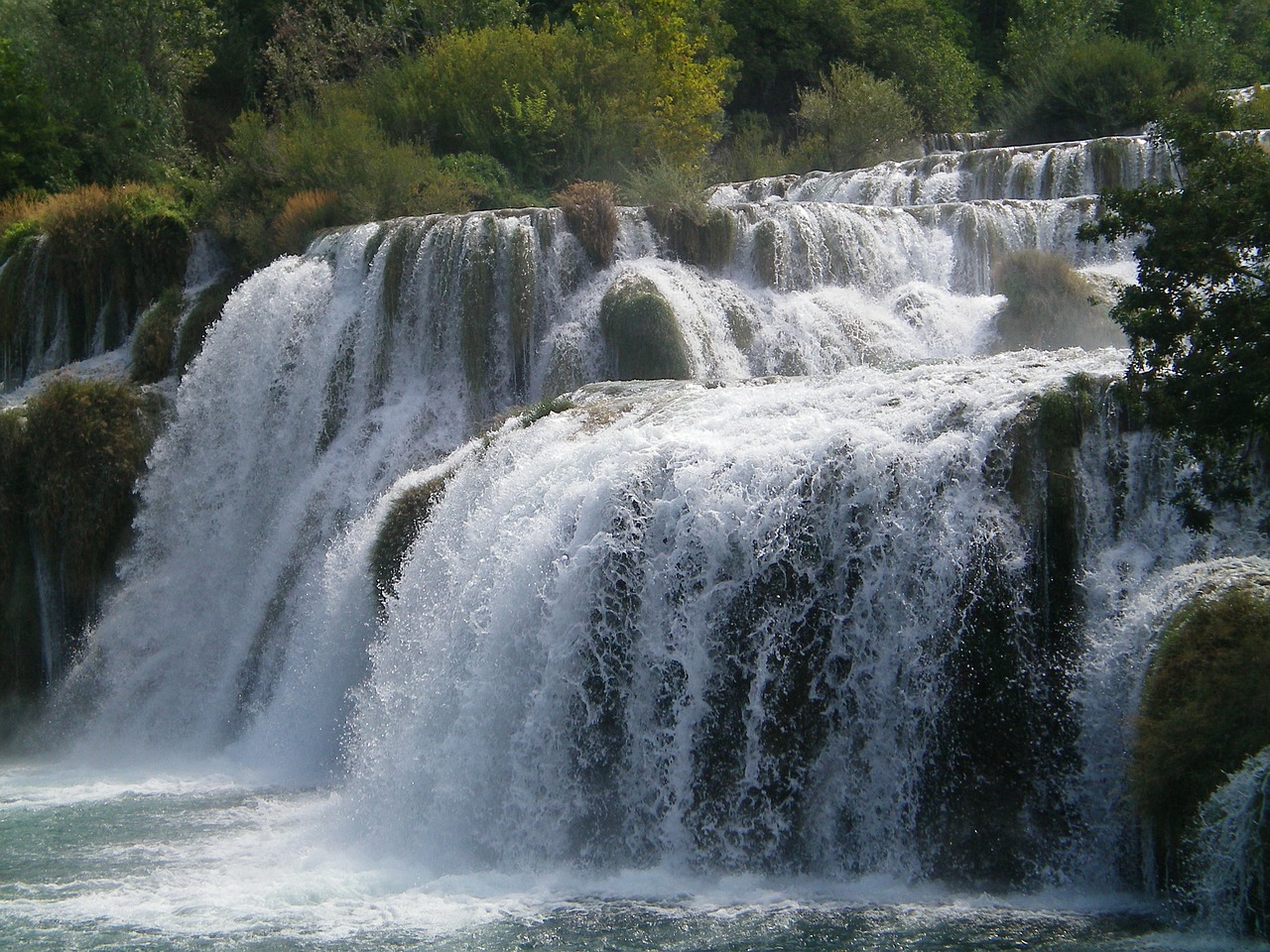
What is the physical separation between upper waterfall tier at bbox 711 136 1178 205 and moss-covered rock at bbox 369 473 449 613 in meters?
7.59

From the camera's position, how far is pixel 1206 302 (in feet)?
26.7

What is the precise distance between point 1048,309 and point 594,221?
4.96 m

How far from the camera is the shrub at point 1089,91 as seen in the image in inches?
911

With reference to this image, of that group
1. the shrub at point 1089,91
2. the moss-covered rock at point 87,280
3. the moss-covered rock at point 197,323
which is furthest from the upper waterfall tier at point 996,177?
the moss-covered rock at point 87,280

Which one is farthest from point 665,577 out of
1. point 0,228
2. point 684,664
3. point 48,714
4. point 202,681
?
point 0,228

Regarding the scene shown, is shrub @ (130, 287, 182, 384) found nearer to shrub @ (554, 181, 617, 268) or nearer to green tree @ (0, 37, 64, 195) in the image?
shrub @ (554, 181, 617, 268)

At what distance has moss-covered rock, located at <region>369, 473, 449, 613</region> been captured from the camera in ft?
39.4

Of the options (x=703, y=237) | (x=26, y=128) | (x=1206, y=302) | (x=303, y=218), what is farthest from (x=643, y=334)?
(x=26, y=128)

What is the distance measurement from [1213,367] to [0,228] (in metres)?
17.0

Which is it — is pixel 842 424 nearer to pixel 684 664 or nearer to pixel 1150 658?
pixel 684 664

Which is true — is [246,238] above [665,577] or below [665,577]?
above

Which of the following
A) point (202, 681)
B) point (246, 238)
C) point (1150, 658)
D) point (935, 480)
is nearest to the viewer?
point (1150, 658)

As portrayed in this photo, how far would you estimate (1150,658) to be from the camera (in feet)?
26.3

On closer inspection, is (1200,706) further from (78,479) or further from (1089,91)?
(1089,91)
